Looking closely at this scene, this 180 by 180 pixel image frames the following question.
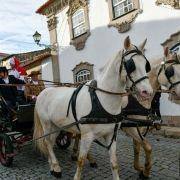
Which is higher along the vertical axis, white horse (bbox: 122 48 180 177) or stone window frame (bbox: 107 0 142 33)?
stone window frame (bbox: 107 0 142 33)

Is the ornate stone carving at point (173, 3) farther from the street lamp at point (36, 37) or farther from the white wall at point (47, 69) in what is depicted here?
the white wall at point (47, 69)

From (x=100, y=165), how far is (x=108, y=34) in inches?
278

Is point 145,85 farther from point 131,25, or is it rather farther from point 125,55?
point 131,25

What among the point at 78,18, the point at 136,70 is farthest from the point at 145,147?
the point at 78,18

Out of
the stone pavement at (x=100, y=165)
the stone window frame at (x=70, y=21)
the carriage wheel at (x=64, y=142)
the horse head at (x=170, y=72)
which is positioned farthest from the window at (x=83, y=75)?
the horse head at (x=170, y=72)

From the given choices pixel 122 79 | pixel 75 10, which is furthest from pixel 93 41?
pixel 122 79

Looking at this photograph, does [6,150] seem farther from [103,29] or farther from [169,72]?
[103,29]

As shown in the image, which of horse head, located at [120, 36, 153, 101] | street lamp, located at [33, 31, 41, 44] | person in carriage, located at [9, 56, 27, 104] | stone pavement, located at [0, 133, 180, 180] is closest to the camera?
horse head, located at [120, 36, 153, 101]

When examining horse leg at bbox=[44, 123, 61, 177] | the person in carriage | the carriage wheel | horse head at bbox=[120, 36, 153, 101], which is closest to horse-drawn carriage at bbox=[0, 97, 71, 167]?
the person in carriage

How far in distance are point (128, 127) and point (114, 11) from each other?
7.69m

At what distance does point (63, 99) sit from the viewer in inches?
205

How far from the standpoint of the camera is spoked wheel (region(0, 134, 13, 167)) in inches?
240

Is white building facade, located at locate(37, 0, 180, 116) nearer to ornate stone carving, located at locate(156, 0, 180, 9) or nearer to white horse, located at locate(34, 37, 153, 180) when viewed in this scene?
ornate stone carving, located at locate(156, 0, 180, 9)

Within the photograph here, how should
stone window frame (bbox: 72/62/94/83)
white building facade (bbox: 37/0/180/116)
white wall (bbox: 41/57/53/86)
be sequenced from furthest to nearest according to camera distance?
white wall (bbox: 41/57/53/86)
stone window frame (bbox: 72/62/94/83)
white building facade (bbox: 37/0/180/116)
